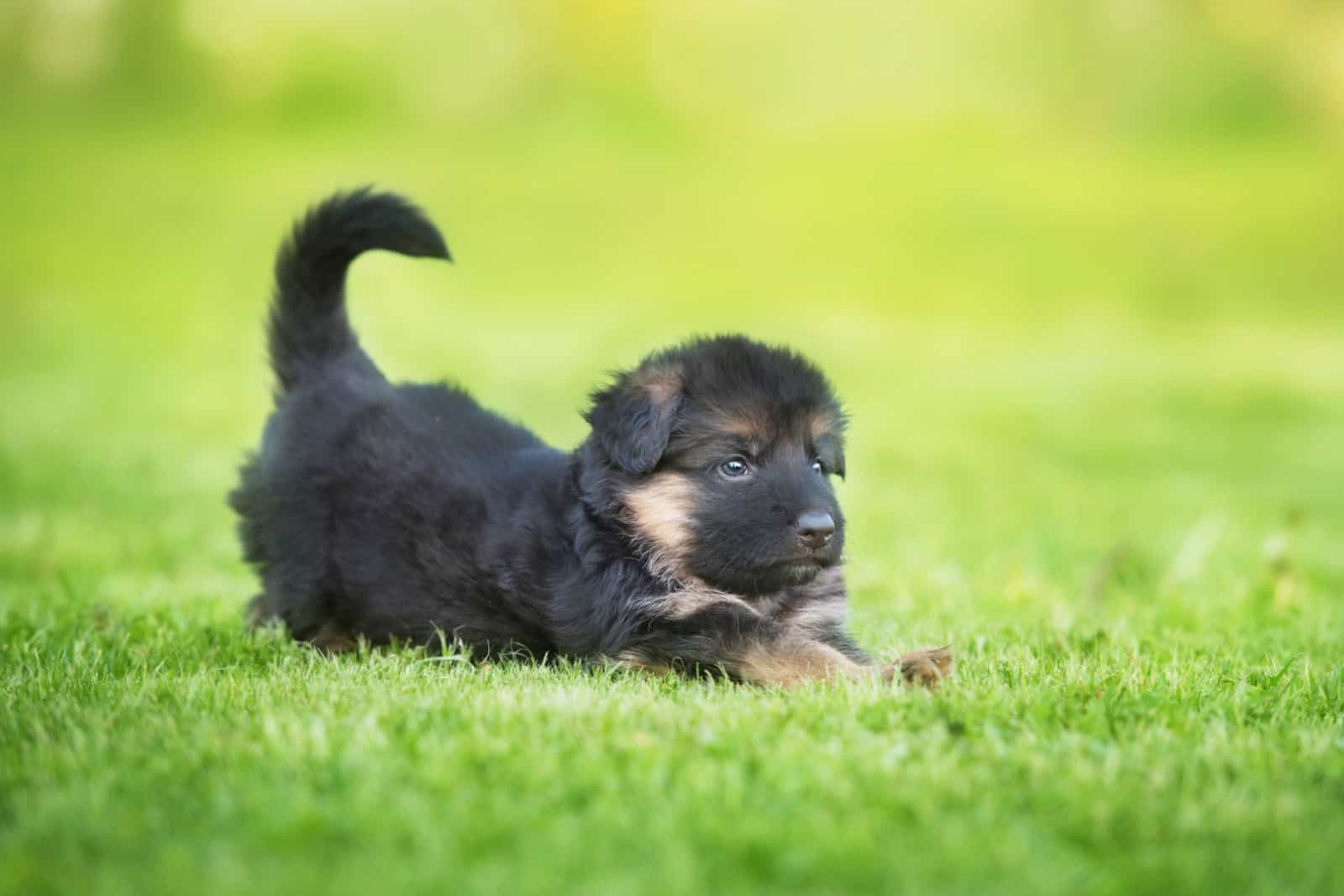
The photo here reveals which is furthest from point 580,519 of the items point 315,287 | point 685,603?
point 315,287

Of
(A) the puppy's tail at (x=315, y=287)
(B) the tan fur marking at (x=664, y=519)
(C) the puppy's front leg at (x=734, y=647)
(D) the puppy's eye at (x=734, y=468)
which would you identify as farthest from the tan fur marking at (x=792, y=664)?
(A) the puppy's tail at (x=315, y=287)

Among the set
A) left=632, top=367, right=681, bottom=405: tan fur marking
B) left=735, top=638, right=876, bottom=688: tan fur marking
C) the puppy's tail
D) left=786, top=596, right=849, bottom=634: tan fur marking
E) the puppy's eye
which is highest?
the puppy's tail

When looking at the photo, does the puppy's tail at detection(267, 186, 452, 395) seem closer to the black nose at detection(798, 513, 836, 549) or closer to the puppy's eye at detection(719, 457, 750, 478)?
the puppy's eye at detection(719, 457, 750, 478)

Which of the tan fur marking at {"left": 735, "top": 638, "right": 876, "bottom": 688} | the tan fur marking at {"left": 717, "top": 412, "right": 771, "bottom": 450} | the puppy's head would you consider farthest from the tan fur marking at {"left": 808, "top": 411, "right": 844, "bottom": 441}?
the tan fur marking at {"left": 735, "top": 638, "right": 876, "bottom": 688}

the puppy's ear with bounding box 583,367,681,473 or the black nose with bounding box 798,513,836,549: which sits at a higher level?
the puppy's ear with bounding box 583,367,681,473

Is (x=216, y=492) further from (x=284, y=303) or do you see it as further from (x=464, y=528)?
(x=464, y=528)

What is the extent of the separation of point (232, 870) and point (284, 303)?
3288 millimetres

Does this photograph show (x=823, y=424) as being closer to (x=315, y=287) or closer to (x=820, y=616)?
(x=820, y=616)

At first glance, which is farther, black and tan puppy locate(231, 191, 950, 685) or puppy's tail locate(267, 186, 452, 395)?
puppy's tail locate(267, 186, 452, 395)

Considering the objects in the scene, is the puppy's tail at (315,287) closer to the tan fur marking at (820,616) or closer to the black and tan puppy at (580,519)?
the black and tan puppy at (580,519)

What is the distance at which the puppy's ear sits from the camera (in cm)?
404

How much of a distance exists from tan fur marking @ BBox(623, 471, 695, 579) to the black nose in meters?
0.35

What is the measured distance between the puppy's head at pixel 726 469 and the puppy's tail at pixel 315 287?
4.64 feet

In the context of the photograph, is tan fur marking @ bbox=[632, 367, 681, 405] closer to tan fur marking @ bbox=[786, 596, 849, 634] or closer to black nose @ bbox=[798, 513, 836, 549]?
black nose @ bbox=[798, 513, 836, 549]
